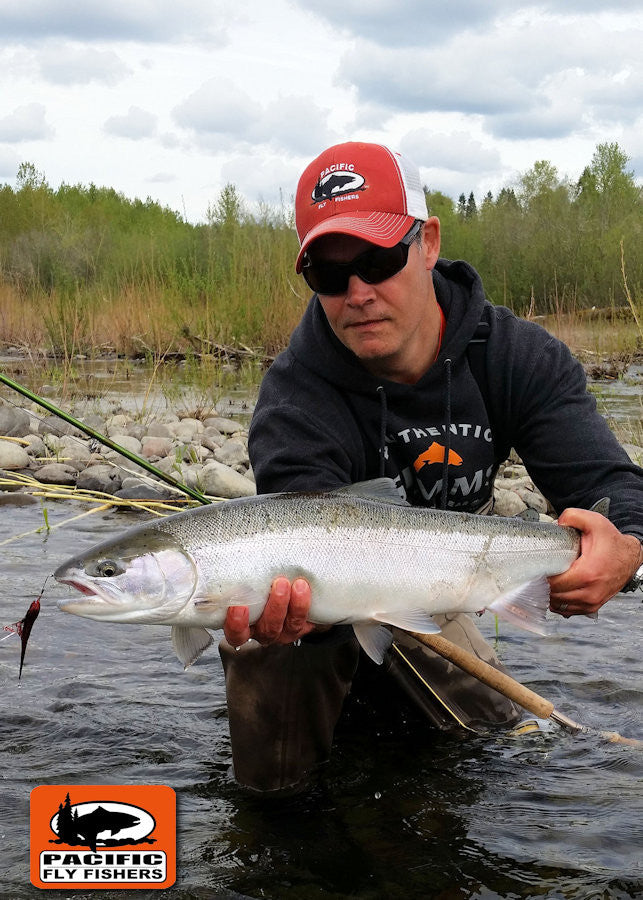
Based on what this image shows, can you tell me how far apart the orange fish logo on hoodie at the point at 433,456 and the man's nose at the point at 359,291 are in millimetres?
607

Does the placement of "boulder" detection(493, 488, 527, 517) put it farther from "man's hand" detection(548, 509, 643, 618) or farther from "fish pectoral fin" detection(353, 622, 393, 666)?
"fish pectoral fin" detection(353, 622, 393, 666)

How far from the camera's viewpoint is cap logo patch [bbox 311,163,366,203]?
335 cm

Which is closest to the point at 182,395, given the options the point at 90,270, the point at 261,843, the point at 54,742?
the point at 54,742

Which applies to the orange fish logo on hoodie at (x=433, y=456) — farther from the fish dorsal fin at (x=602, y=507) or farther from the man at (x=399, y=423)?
the fish dorsal fin at (x=602, y=507)

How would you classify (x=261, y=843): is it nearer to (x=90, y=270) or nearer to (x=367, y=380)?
(x=367, y=380)

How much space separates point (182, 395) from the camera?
1170cm

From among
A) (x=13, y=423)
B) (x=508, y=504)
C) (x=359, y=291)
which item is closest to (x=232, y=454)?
(x=13, y=423)

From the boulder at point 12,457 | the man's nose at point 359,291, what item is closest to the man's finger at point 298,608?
the man's nose at point 359,291

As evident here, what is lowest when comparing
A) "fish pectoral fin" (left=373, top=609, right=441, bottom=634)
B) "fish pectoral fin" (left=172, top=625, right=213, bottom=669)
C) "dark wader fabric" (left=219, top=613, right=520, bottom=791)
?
"dark wader fabric" (left=219, top=613, right=520, bottom=791)

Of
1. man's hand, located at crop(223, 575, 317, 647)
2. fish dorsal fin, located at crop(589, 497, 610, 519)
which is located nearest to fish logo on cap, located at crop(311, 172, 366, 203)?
fish dorsal fin, located at crop(589, 497, 610, 519)

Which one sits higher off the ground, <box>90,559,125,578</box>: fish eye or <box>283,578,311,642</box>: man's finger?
<box>90,559,125,578</box>: fish eye

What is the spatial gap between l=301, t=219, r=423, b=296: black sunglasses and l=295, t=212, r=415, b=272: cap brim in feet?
0.10

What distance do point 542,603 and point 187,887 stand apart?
1.32 metres

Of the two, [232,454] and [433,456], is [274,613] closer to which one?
[433,456]
